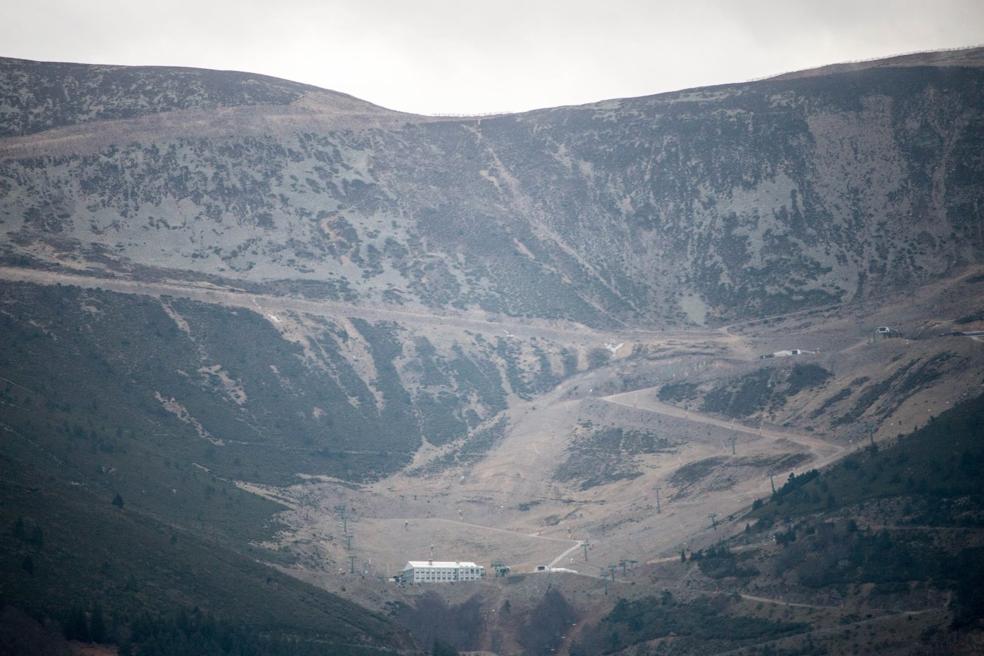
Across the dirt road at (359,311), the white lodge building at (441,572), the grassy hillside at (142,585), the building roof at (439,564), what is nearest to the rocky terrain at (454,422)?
the grassy hillside at (142,585)

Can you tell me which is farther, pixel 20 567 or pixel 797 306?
pixel 797 306

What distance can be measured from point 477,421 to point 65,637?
82.6m

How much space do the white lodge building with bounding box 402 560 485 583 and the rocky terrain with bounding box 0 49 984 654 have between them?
3.32 m

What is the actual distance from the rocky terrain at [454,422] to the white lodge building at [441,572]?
10.9 feet

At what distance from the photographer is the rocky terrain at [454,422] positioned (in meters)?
109

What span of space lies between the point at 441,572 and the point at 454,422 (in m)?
39.1

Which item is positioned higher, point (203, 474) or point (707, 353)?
point (707, 353)

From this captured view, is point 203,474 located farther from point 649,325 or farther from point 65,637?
point 649,325

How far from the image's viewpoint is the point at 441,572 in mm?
131625

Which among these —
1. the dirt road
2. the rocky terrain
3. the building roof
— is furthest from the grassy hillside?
the dirt road

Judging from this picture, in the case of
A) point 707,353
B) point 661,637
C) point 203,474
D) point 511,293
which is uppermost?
point 511,293

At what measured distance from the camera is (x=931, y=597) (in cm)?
10294

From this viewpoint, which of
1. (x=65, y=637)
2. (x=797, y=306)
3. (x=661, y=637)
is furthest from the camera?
(x=797, y=306)

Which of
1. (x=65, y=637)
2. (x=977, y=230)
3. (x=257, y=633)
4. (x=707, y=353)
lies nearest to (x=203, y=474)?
(x=257, y=633)
